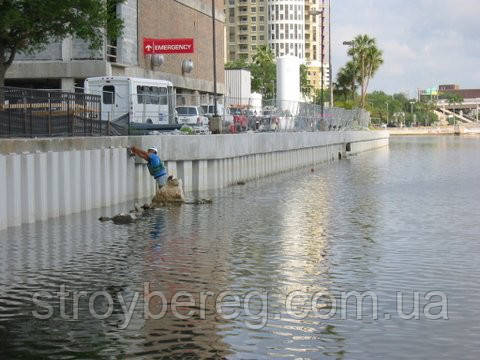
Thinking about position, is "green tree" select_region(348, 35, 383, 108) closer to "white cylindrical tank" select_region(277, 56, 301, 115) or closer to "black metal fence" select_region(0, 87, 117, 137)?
"white cylindrical tank" select_region(277, 56, 301, 115)

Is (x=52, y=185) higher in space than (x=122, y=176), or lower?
higher

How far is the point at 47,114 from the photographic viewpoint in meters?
27.8

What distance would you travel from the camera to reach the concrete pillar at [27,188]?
968 inches

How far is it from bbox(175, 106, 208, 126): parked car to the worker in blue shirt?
18.8 m

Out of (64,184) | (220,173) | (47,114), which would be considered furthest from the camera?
(220,173)

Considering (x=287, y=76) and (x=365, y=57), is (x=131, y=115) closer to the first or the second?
(x=287, y=76)

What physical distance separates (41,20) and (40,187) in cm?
1299

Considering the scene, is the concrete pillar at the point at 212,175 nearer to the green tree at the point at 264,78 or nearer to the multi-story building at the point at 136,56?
the multi-story building at the point at 136,56

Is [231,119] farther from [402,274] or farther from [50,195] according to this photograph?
[402,274]

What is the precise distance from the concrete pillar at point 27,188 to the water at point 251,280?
1.73 ft

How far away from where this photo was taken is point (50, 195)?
86.3 feet

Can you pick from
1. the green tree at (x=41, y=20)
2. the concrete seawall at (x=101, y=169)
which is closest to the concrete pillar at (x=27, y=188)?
the concrete seawall at (x=101, y=169)

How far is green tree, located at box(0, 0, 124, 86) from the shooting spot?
3428cm

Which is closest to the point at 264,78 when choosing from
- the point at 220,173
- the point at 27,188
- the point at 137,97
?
the point at 137,97
